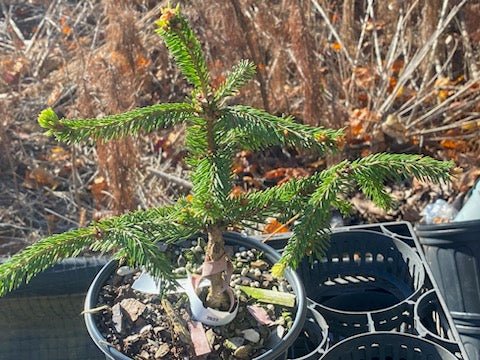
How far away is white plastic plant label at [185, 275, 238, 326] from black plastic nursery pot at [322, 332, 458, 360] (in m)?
0.25

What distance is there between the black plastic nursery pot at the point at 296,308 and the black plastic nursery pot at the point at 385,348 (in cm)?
14

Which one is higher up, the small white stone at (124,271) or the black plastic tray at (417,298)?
the small white stone at (124,271)

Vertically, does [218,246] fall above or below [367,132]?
above

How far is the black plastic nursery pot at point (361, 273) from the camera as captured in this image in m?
1.89

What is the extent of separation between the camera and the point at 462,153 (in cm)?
325

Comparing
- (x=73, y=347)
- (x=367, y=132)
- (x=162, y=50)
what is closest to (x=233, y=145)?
(x=73, y=347)

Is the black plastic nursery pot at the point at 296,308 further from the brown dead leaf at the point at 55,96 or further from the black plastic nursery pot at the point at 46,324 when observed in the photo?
the brown dead leaf at the point at 55,96

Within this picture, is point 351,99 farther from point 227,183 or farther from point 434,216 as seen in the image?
point 227,183

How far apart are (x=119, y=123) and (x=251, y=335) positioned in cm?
51

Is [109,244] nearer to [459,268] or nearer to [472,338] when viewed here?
[459,268]

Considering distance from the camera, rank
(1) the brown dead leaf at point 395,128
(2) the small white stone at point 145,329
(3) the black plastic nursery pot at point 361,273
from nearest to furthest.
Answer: (2) the small white stone at point 145,329 < (3) the black plastic nursery pot at point 361,273 < (1) the brown dead leaf at point 395,128

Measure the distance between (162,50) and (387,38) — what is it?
1.10 metres

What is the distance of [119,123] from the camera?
1.38 meters

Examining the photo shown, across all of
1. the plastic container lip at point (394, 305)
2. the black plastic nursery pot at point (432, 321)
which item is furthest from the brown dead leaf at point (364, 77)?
the black plastic nursery pot at point (432, 321)
